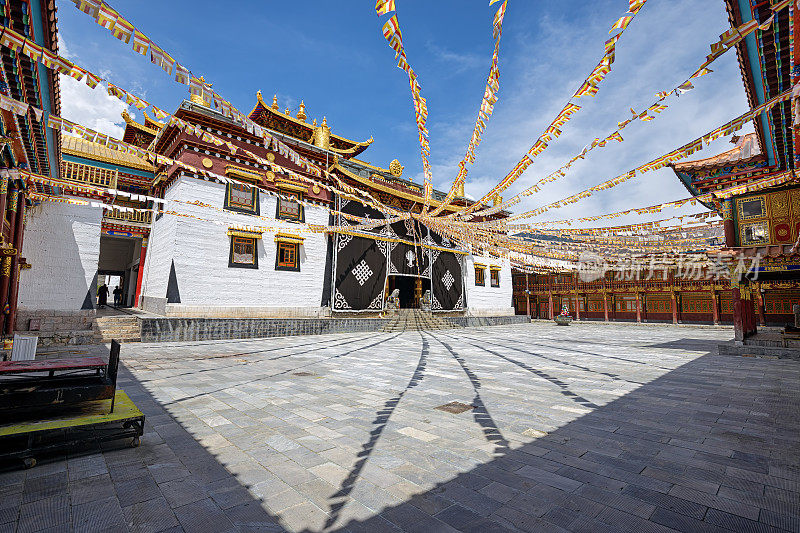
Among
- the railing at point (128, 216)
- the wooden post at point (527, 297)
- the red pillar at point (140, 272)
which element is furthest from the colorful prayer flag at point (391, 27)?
A: the wooden post at point (527, 297)

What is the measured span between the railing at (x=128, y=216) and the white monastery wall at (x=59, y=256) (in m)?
4.63

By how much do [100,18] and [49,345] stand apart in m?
11.4

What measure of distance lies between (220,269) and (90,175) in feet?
25.2

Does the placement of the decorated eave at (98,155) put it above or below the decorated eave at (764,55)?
above

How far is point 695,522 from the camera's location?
8.26 ft

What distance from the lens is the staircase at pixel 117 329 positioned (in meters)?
12.0

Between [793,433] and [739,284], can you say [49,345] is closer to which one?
[793,433]

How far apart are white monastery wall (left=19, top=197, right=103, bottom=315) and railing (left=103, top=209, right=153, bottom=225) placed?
15.2 ft

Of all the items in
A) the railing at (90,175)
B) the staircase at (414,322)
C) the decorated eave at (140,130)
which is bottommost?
the staircase at (414,322)

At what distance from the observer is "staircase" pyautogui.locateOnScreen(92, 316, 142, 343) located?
39.4 feet

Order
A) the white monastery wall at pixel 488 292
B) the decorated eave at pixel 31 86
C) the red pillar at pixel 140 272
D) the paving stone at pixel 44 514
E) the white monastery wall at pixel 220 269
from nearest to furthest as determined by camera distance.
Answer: the paving stone at pixel 44 514 < the decorated eave at pixel 31 86 < the white monastery wall at pixel 220 269 < the red pillar at pixel 140 272 < the white monastery wall at pixel 488 292

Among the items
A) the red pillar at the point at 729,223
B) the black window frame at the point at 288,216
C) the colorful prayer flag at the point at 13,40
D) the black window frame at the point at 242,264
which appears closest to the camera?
the colorful prayer flag at the point at 13,40

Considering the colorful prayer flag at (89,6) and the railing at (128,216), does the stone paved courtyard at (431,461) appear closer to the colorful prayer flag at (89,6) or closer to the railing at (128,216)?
the colorful prayer flag at (89,6)

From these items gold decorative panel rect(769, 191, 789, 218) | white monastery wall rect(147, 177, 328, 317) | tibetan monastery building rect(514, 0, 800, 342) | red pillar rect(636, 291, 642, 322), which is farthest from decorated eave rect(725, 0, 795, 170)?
red pillar rect(636, 291, 642, 322)
